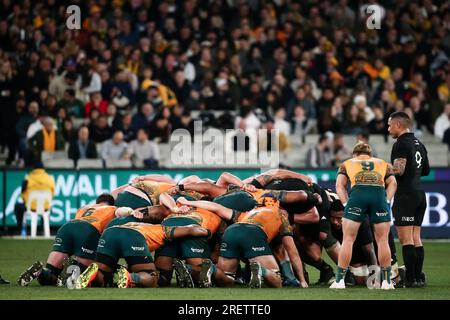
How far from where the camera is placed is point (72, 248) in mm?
14367

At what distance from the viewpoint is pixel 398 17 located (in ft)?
96.1

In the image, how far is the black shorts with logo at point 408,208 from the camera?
14.3 m

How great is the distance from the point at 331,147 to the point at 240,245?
11.0 meters

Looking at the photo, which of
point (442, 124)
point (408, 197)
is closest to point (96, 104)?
point (442, 124)

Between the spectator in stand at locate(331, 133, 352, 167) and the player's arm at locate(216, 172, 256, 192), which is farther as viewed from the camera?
the spectator in stand at locate(331, 133, 352, 167)

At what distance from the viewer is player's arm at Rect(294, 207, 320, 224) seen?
48.3 ft

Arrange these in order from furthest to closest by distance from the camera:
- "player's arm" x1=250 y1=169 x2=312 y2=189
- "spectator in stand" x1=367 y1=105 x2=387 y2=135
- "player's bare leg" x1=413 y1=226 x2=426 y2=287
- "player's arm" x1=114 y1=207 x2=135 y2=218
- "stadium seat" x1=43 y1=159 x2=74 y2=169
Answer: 1. "spectator in stand" x1=367 y1=105 x2=387 y2=135
2. "stadium seat" x1=43 y1=159 x2=74 y2=169
3. "player's arm" x1=250 y1=169 x2=312 y2=189
4. "player's arm" x1=114 y1=207 x2=135 y2=218
5. "player's bare leg" x1=413 y1=226 x2=426 y2=287

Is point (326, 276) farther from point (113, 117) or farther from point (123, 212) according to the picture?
point (113, 117)

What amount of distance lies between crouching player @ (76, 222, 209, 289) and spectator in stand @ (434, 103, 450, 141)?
44.3 feet

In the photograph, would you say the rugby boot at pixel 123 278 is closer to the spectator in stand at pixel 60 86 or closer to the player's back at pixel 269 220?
the player's back at pixel 269 220

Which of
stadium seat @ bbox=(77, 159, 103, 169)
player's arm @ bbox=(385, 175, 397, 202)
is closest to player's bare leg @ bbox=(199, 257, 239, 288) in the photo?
player's arm @ bbox=(385, 175, 397, 202)

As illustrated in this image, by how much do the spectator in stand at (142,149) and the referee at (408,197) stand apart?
422 inches

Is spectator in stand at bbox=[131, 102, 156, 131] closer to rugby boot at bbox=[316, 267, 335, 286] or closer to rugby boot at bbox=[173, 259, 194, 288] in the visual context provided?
rugby boot at bbox=[316, 267, 335, 286]

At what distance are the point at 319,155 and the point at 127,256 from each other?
11151 millimetres
